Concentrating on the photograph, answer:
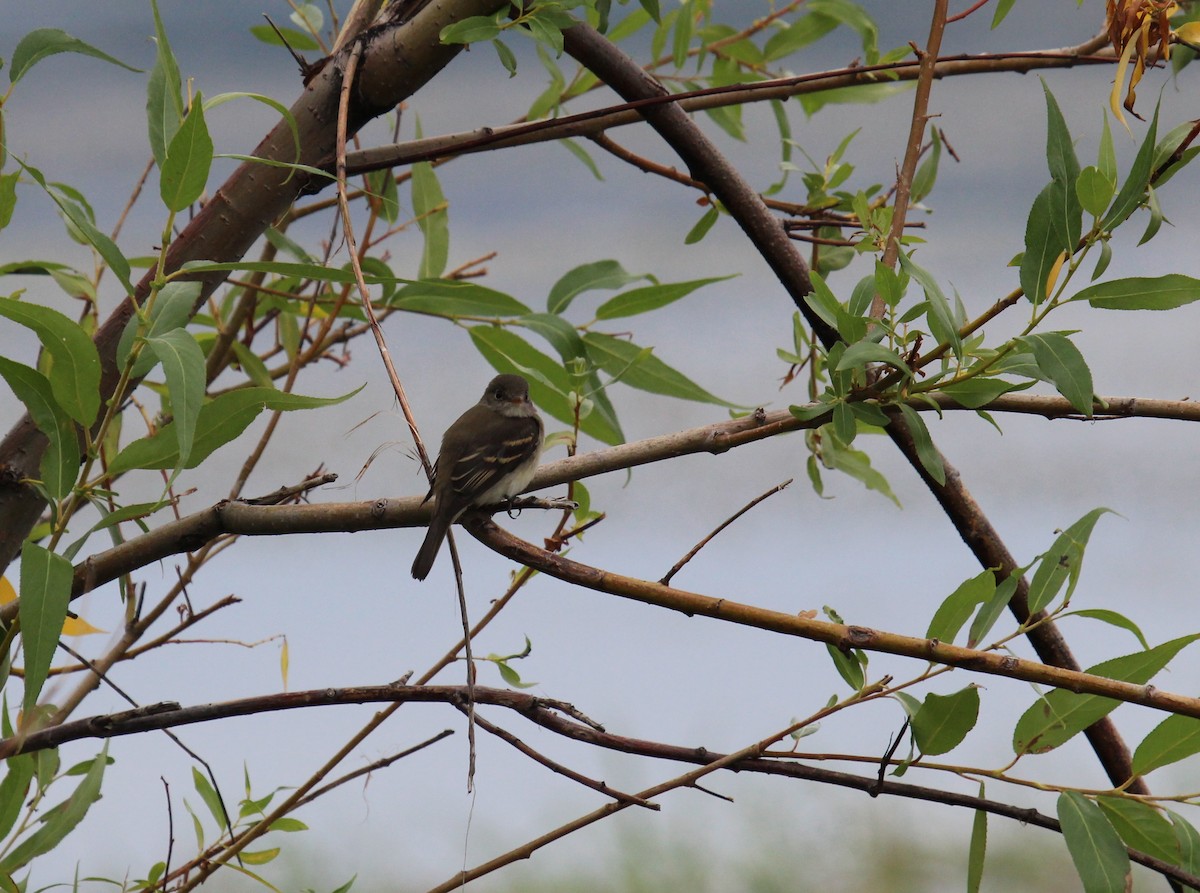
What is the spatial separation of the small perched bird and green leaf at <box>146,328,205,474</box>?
1.94 ft

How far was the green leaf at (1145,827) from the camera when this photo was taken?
2.55ft

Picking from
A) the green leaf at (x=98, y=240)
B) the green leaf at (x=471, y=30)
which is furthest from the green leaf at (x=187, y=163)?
the green leaf at (x=471, y=30)

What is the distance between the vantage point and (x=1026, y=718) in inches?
31.2

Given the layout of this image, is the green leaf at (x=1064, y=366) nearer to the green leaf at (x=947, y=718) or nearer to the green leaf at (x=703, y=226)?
the green leaf at (x=947, y=718)

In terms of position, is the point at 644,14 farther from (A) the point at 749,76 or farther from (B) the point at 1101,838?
(B) the point at 1101,838

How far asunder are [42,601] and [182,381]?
163 millimetres

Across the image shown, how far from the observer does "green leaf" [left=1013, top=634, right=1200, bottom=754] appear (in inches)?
30.5

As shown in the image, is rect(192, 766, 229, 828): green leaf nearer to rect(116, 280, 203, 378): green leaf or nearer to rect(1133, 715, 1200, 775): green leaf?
rect(116, 280, 203, 378): green leaf

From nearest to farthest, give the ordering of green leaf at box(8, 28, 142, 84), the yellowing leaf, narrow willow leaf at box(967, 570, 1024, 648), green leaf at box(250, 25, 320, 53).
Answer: narrow willow leaf at box(967, 570, 1024, 648)
green leaf at box(8, 28, 142, 84)
the yellowing leaf
green leaf at box(250, 25, 320, 53)

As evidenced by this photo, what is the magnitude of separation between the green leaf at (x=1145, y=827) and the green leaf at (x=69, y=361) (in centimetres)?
71

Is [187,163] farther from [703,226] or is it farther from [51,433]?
[703,226]

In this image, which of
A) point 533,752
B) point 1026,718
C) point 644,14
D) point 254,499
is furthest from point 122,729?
point 644,14

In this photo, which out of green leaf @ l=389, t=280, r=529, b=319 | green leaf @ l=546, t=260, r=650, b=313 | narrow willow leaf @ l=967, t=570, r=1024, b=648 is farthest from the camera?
green leaf @ l=546, t=260, r=650, b=313

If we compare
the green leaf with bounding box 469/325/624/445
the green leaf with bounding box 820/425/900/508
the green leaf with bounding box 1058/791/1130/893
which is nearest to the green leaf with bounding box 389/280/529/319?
the green leaf with bounding box 469/325/624/445
